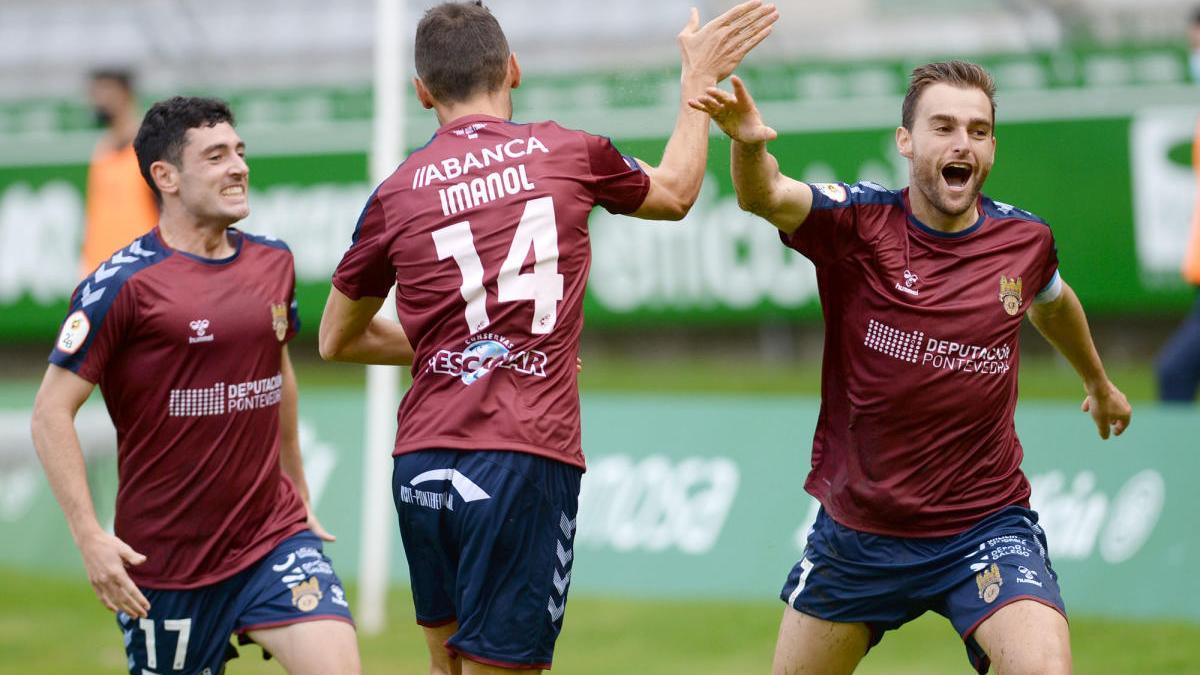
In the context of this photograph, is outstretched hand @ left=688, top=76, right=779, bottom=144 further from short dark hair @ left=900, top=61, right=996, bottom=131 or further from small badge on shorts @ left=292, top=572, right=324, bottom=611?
small badge on shorts @ left=292, top=572, right=324, bottom=611

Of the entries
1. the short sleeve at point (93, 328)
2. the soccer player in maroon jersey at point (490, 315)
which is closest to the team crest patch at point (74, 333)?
the short sleeve at point (93, 328)

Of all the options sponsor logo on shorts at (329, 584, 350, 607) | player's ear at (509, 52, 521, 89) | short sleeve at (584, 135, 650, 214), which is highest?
player's ear at (509, 52, 521, 89)

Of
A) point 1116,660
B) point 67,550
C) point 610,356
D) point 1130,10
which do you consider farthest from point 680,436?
point 1130,10

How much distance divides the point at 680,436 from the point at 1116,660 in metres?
3.04

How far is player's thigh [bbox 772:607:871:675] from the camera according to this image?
5250 mm

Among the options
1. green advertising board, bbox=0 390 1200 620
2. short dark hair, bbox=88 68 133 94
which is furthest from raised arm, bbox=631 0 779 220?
short dark hair, bbox=88 68 133 94

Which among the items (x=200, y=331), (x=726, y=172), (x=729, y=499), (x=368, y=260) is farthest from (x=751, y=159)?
(x=726, y=172)

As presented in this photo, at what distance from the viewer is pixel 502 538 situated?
4.50m

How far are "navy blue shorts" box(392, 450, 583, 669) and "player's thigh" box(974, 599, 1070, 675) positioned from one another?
133cm

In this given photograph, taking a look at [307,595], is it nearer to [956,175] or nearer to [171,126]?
[171,126]

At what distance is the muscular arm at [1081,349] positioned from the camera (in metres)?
5.49

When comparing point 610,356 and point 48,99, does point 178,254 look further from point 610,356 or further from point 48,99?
point 48,99

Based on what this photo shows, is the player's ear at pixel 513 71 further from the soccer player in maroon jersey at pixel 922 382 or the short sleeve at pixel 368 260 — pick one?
the soccer player in maroon jersey at pixel 922 382

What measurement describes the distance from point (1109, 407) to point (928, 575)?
3.50ft
